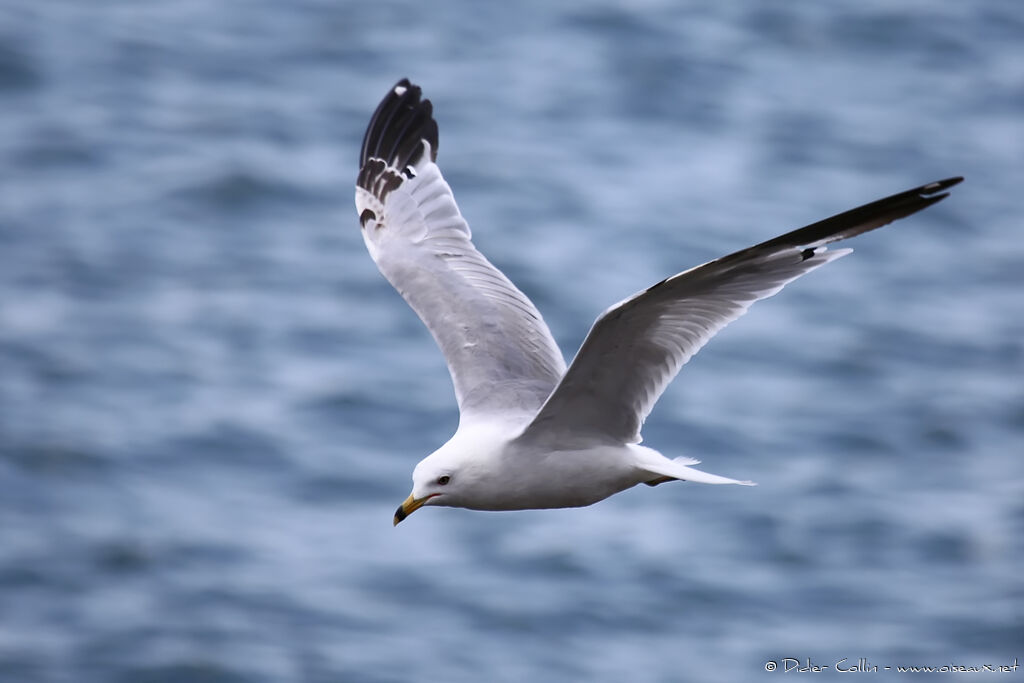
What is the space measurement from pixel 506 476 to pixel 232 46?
22.1 metres

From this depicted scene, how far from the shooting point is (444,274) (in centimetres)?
951

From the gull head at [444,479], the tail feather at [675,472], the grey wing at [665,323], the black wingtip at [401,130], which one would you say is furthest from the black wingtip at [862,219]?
the black wingtip at [401,130]

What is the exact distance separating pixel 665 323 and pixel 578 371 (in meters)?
0.50


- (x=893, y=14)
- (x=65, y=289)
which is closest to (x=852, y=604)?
(x=65, y=289)

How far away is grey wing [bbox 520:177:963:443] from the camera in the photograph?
7020mm

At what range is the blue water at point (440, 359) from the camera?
60.8ft

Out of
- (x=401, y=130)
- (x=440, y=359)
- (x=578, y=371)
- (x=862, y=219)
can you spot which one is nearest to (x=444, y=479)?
(x=578, y=371)

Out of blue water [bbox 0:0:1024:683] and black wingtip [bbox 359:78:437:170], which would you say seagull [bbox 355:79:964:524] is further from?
blue water [bbox 0:0:1024:683]

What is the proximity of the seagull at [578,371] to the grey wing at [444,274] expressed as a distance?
0.04 ft

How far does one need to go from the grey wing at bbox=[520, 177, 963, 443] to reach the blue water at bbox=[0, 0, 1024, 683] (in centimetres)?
1037

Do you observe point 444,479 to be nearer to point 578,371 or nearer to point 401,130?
point 578,371

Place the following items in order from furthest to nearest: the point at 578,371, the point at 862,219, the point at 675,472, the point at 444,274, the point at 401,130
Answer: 1. the point at 401,130
2. the point at 444,274
3. the point at 675,472
4. the point at 578,371
5. the point at 862,219

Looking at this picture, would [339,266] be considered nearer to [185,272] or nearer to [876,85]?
[185,272]

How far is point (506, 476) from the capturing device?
304 inches
